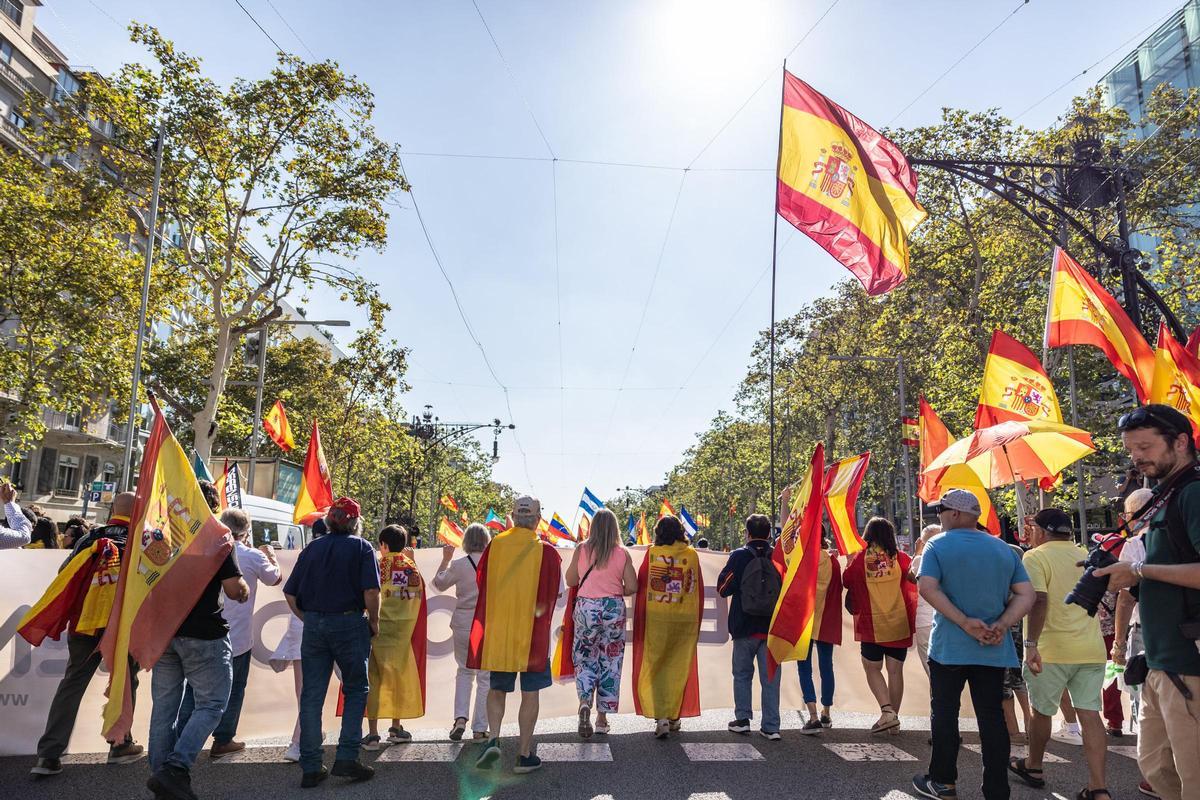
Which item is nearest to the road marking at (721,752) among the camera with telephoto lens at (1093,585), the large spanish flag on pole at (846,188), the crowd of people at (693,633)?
the crowd of people at (693,633)

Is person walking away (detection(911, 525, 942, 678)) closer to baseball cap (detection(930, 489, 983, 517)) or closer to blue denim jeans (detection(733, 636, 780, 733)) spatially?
blue denim jeans (detection(733, 636, 780, 733))

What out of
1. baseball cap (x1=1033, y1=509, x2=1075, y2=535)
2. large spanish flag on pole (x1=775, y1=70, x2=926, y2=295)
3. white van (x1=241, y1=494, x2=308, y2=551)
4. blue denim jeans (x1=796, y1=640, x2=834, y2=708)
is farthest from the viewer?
white van (x1=241, y1=494, x2=308, y2=551)

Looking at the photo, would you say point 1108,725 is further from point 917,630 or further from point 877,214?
point 877,214

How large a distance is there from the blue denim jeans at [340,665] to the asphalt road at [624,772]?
337 mm

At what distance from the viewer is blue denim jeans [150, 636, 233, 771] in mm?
5402

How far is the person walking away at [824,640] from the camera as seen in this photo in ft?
25.2

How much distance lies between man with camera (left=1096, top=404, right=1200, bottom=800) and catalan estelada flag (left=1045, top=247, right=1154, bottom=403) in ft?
21.4

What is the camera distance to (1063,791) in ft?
19.0

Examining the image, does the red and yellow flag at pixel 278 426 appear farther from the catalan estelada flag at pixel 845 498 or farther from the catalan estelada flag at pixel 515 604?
the catalan estelada flag at pixel 515 604

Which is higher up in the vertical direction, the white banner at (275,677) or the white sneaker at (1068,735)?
the white banner at (275,677)

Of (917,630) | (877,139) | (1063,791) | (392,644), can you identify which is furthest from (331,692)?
(877,139)

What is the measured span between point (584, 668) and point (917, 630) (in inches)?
114

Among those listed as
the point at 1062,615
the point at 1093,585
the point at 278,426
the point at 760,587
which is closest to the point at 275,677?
the point at 760,587

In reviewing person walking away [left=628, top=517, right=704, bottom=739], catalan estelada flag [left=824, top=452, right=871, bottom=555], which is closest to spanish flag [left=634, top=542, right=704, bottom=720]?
person walking away [left=628, top=517, right=704, bottom=739]
